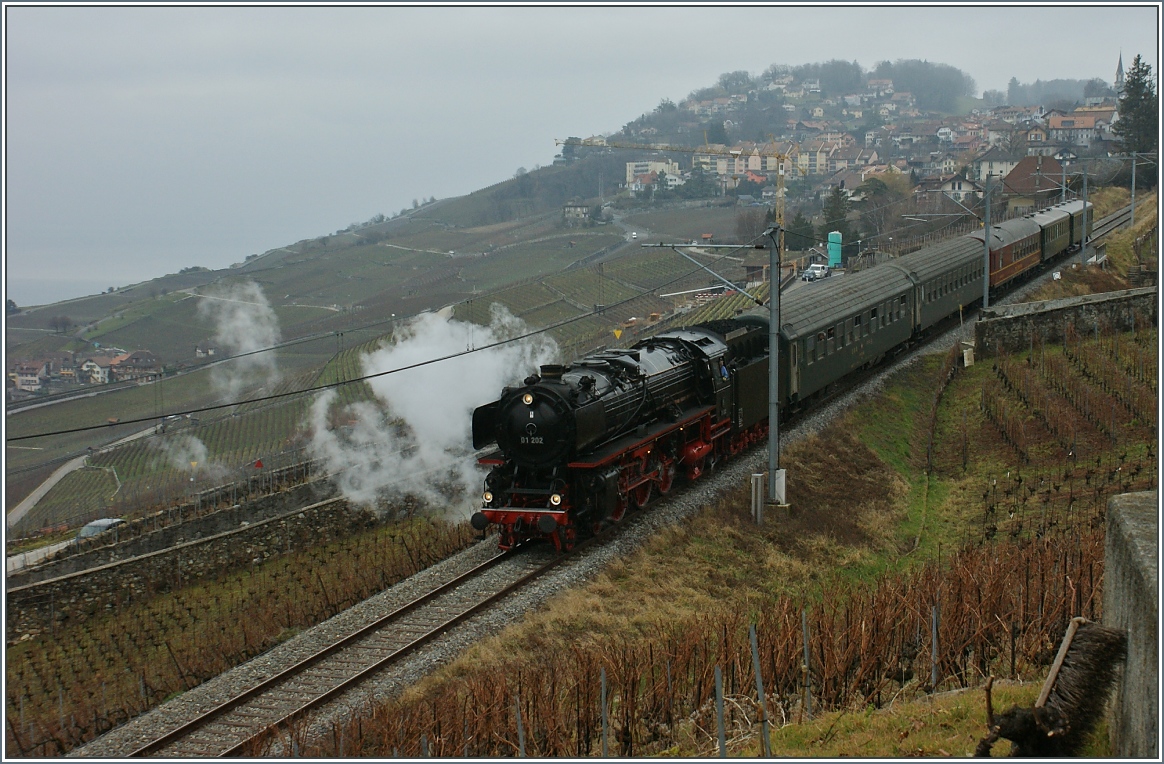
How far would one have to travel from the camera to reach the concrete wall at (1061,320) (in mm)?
33719

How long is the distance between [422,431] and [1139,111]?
7566cm

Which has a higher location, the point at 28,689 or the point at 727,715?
the point at 727,715

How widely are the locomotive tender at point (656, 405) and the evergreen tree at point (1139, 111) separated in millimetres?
→ 58728

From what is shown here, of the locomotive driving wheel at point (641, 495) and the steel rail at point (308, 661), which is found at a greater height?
the locomotive driving wheel at point (641, 495)

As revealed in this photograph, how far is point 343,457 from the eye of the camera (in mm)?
32531

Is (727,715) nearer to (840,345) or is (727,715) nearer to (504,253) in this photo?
(840,345)

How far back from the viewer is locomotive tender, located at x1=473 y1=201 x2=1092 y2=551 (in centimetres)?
1798

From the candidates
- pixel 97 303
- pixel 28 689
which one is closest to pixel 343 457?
pixel 28 689

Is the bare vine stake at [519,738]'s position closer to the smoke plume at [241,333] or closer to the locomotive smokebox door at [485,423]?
the locomotive smokebox door at [485,423]

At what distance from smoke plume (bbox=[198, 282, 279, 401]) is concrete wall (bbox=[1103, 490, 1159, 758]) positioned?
2244 inches

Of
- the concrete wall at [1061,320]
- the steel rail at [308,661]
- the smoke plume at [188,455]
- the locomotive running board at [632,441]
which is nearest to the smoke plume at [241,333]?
the smoke plume at [188,455]

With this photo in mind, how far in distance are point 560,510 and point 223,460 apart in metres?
35.7

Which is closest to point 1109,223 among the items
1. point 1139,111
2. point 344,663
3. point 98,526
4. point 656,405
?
point 1139,111

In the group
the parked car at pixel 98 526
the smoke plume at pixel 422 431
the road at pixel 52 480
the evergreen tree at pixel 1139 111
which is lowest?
the road at pixel 52 480
